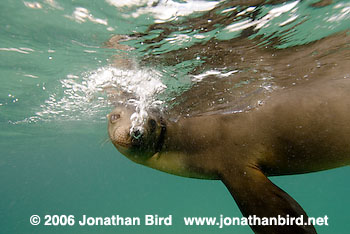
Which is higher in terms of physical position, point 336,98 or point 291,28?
point 291,28

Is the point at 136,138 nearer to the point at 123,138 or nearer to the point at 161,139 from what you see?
the point at 123,138

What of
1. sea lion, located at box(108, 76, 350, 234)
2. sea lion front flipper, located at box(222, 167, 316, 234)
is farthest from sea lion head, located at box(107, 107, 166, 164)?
sea lion front flipper, located at box(222, 167, 316, 234)

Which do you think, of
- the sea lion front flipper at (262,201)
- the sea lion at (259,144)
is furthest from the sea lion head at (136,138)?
the sea lion front flipper at (262,201)

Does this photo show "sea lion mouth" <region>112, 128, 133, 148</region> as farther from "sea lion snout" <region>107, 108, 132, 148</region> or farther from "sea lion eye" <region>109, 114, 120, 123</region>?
Result: "sea lion eye" <region>109, 114, 120, 123</region>

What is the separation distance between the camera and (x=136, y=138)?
3232 mm

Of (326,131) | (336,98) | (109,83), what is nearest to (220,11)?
(336,98)

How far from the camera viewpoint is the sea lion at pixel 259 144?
2.69m

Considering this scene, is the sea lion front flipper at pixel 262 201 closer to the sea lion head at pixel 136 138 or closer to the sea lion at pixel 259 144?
the sea lion at pixel 259 144

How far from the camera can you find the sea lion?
269cm

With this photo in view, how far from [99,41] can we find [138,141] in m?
2.70

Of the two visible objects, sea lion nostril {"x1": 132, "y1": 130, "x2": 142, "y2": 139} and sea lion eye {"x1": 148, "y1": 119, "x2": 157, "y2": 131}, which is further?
sea lion eye {"x1": 148, "y1": 119, "x2": 157, "y2": 131}

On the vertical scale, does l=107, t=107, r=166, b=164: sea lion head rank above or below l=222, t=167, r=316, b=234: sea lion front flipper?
above

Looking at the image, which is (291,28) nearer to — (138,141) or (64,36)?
(138,141)

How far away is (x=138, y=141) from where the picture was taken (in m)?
3.28
